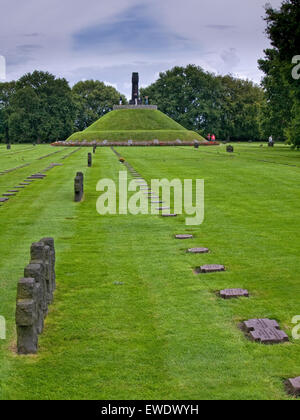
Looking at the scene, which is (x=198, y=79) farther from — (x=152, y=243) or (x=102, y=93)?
(x=152, y=243)

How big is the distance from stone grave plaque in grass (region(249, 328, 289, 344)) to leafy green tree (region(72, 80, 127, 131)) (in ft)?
403

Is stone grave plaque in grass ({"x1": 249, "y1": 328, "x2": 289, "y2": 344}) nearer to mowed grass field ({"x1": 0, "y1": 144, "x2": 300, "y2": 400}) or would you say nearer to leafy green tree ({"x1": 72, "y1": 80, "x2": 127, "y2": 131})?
mowed grass field ({"x1": 0, "y1": 144, "x2": 300, "y2": 400})

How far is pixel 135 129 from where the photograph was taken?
9906cm

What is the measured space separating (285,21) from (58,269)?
1356 inches

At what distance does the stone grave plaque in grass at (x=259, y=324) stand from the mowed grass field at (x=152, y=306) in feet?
0.45

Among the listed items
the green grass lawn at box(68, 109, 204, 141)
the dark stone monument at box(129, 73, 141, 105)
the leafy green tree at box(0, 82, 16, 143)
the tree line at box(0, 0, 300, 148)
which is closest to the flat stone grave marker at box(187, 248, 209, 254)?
the green grass lawn at box(68, 109, 204, 141)

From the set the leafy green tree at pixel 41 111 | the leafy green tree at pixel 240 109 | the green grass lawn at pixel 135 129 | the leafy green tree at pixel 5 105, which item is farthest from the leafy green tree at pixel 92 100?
the leafy green tree at pixel 240 109

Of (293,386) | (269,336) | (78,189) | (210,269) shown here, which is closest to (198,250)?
(210,269)

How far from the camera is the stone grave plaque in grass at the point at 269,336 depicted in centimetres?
677

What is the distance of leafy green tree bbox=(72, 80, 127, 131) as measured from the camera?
5098 inches

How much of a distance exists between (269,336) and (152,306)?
1967 mm

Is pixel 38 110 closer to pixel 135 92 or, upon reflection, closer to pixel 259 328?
pixel 135 92

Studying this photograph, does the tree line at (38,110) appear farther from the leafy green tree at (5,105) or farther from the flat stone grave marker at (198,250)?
the flat stone grave marker at (198,250)
